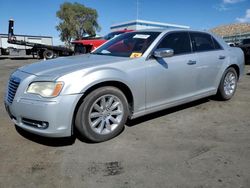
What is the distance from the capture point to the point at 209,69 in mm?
5090

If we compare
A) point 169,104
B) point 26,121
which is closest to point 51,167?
point 26,121

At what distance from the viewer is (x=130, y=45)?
4496mm

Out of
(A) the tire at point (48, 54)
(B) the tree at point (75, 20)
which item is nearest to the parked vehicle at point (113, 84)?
(A) the tire at point (48, 54)

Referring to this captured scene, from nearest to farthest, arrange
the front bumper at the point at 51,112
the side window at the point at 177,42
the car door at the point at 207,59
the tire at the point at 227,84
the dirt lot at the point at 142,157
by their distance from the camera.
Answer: the dirt lot at the point at 142,157
the front bumper at the point at 51,112
the side window at the point at 177,42
the car door at the point at 207,59
the tire at the point at 227,84

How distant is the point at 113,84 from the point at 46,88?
0.94m

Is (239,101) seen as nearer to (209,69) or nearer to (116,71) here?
(209,69)

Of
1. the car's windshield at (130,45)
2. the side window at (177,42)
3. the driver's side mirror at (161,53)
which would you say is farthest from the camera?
the side window at (177,42)

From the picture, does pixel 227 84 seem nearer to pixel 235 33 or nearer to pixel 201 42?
pixel 201 42

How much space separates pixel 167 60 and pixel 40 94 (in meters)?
2.10

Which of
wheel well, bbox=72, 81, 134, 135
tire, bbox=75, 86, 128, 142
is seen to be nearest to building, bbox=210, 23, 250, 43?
wheel well, bbox=72, 81, 134, 135

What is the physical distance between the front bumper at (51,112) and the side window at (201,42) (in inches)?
107

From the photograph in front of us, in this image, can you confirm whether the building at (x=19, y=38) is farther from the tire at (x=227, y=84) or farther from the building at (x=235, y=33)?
the tire at (x=227, y=84)

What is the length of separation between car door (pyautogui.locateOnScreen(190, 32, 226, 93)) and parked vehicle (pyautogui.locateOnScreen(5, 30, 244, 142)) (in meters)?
0.02

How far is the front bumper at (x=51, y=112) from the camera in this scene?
10.4ft
